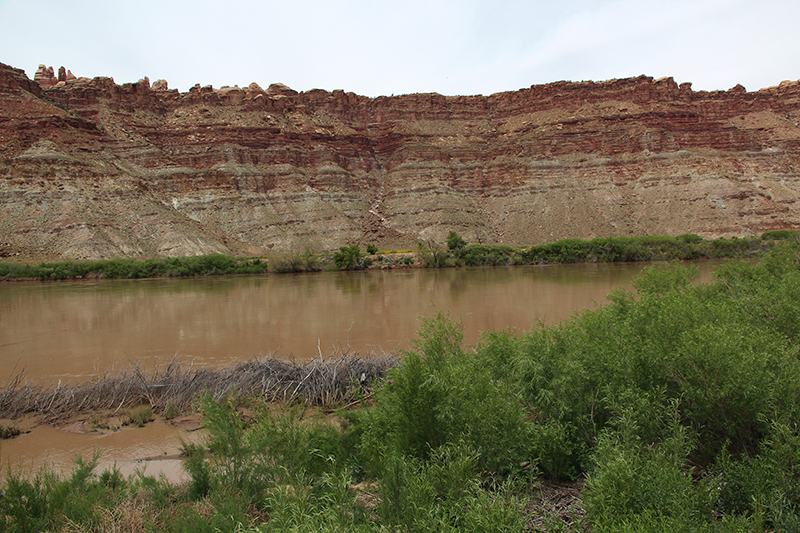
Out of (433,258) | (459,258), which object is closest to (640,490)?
(433,258)

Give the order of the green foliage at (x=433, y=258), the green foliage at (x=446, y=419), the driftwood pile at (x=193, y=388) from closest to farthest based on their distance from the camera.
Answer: the green foliage at (x=446, y=419)
the driftwood pile at (x=193, y=388)
the green foliage at (x=433, y=258)

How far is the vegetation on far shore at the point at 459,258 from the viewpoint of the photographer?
43094 mm

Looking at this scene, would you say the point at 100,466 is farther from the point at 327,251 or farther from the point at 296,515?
the point at 327,251

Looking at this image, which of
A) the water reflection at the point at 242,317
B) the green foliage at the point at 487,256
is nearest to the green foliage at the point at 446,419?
the water reflection at the point at 242,317

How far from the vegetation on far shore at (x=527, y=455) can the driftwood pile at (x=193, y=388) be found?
9.22 ft

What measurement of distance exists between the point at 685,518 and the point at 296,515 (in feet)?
7.55

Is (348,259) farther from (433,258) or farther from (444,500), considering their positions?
(444,500)

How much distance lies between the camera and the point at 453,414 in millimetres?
3791

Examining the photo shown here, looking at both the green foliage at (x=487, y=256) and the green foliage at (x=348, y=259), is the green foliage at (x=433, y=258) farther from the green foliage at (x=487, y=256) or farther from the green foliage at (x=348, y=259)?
the green foliage at (x=348, y=259)

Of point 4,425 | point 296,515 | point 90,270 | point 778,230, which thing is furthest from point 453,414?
point 778,230

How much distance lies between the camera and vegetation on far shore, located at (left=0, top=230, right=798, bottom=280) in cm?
4309

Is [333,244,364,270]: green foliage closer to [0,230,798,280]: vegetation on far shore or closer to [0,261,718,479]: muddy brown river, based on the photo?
[0,230,798,280]: vegetation on far shore

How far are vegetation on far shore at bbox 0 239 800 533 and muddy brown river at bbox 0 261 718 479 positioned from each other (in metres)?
1.52

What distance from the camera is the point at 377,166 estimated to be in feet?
242
